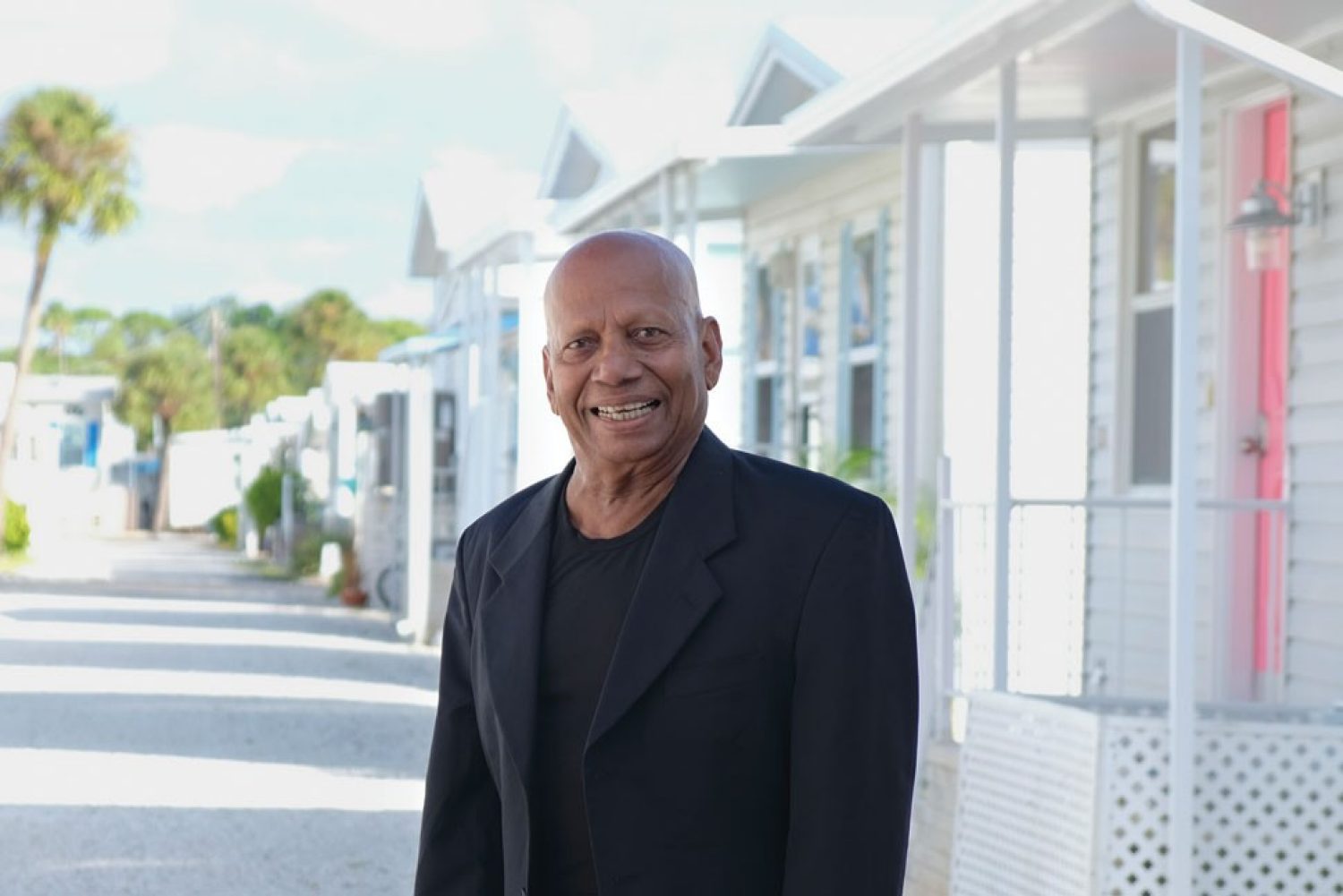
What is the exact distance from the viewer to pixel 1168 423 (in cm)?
1013

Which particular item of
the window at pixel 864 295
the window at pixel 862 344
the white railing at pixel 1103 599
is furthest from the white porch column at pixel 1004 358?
the window at pixel 864 295

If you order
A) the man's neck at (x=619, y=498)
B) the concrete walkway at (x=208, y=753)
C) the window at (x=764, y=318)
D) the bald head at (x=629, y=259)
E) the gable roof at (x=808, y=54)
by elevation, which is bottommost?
the concrete walkway at (x=208, y=753)

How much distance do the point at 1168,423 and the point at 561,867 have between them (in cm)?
760

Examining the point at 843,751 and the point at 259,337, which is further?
the point at 259,337

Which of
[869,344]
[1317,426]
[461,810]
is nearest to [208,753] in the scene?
[869,344]

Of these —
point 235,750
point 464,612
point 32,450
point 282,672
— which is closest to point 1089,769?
point 464,612

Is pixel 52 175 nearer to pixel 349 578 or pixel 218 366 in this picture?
pixel 349 578

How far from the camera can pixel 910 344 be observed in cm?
848

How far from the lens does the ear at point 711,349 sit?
10.1ft

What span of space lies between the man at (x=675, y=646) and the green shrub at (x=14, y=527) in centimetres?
3339

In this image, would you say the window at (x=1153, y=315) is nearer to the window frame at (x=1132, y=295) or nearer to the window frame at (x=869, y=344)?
the window frame at (x=1132, y=295)

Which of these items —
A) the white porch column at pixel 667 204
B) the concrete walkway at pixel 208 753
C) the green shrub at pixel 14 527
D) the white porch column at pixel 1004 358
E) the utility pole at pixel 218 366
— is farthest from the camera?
the utility pole at pixel 218 366

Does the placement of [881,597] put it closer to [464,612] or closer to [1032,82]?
[464,612]

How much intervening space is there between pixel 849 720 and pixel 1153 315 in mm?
7817
